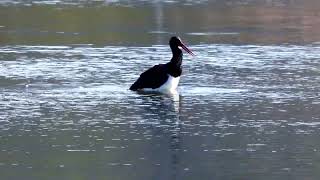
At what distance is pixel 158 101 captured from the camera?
58.9ft

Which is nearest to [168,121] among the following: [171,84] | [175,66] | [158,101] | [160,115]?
[160,115]

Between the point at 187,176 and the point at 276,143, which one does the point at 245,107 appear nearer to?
the point at 276,143

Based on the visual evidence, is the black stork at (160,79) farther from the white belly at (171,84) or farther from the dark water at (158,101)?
the dark water at (158,101)

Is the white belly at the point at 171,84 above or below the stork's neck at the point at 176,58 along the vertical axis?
below

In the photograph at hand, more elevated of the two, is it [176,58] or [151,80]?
[176,58]

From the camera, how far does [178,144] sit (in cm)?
1409

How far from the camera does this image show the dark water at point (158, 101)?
12852mm

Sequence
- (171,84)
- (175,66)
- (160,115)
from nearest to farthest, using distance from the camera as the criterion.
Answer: (160,115) → (171,84) → (175,66)

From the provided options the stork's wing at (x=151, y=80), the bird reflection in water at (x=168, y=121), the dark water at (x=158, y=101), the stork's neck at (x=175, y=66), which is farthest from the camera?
the stork's neck at (x=175, y=66)

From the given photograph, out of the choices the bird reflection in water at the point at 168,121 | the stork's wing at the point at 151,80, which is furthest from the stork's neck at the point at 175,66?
the bird reflection in water at the point at 168,121

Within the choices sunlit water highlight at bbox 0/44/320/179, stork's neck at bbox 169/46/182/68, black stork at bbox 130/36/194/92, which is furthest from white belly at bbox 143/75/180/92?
stork's neck at bbox 169/46/182/68

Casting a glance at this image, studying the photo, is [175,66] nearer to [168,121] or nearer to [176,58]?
[176,58]

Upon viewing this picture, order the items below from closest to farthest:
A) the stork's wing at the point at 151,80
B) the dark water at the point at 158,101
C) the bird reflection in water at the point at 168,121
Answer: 1. the bird reflection in water at the point at 168,121
2. the dark water at the point at 158,101
3. the stork's wing at the point at 151,80

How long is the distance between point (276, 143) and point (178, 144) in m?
1.17
